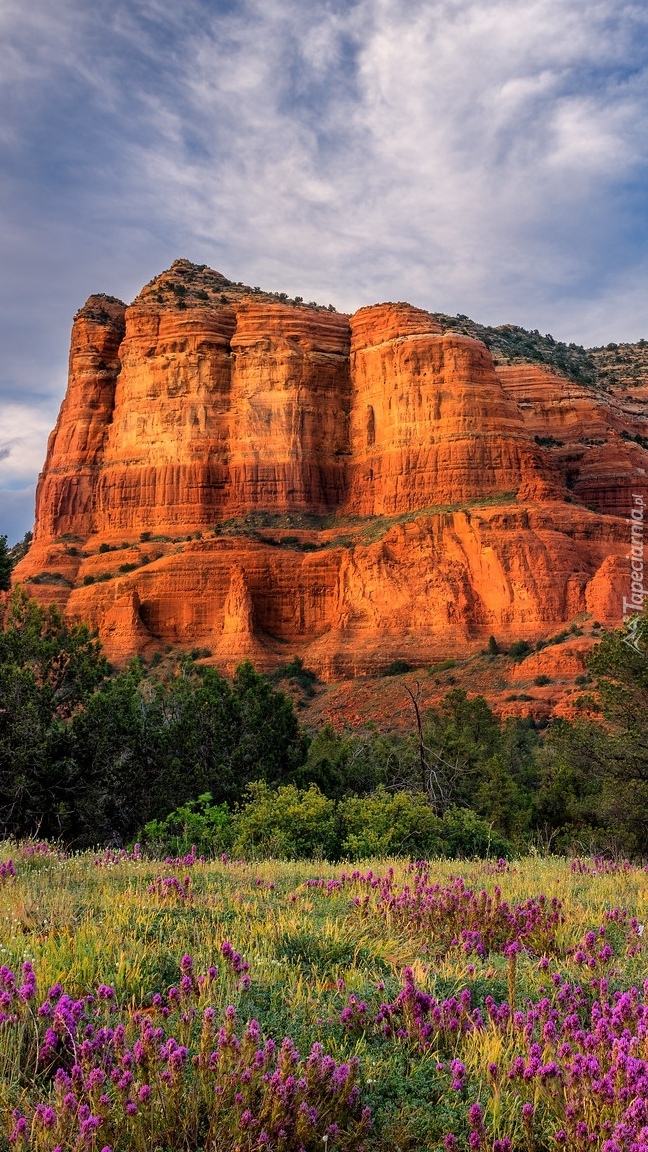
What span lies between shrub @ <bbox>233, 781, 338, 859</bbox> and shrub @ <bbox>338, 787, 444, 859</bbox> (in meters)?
0.33

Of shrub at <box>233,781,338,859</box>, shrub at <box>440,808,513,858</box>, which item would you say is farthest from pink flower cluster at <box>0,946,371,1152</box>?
shrub at <box>440,808,513,858</box>

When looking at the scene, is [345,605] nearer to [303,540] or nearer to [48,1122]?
[303,540]

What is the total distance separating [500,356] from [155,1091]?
97133 mm

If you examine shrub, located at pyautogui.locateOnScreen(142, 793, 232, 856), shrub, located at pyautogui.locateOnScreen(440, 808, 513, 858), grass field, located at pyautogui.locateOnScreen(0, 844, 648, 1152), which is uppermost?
grass field, located at pyautogui.locateOnScreen(0, 844, 648, 1152)

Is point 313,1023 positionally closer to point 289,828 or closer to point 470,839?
point 289,828

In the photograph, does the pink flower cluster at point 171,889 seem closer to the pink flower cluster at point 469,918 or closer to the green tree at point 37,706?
the pink flower cluster at point 469,918

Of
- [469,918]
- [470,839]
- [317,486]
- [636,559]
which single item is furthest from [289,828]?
[317,486]

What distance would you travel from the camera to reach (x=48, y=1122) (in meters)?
2.31

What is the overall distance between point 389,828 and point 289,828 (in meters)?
1.53

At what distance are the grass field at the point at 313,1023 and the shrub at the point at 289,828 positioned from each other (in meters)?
5.50

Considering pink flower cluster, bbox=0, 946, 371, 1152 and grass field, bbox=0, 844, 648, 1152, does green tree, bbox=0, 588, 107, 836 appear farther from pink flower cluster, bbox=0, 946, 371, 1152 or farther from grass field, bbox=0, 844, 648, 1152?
pink flower cluster, bbox=0, 946, 371, 1152

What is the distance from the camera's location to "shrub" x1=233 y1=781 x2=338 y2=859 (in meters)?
11.0

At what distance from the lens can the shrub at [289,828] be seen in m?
11.0

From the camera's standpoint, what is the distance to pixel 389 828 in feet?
39.2
